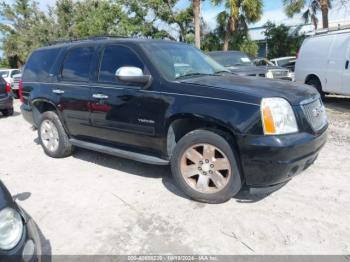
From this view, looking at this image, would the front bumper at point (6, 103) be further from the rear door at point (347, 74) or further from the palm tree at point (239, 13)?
the palm tree at point (239, 13)

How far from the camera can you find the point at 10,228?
7.20ft

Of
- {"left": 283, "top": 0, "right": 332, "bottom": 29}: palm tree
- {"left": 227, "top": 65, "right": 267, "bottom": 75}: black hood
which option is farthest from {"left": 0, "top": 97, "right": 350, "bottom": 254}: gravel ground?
{"left": 283, "top": 0, "right": 332, "bottom": 29}: palm tree

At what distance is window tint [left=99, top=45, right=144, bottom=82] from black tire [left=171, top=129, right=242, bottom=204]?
1228 mm

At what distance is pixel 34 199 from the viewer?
4.27 m

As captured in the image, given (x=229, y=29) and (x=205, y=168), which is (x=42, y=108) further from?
(x=229, y=29)

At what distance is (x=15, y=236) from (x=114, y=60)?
9.63 feet

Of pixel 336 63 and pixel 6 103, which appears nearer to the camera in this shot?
pixel 336 63

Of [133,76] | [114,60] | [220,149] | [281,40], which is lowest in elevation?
[220,149]

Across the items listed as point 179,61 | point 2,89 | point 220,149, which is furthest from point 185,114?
point 2,89

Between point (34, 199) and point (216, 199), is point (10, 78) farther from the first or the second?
point (216, 199)

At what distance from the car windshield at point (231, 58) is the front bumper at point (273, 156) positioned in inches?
270

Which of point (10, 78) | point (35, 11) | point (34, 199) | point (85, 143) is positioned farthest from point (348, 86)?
→ point (35, 11)

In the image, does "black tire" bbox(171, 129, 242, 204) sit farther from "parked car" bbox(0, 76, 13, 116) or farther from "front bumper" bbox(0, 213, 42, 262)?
"parked car" bbox(0, 76, 13, 116)

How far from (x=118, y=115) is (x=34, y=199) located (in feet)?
4.84
